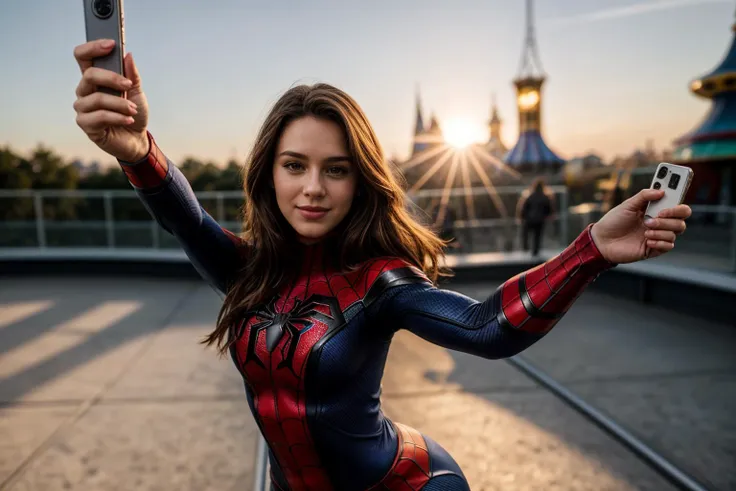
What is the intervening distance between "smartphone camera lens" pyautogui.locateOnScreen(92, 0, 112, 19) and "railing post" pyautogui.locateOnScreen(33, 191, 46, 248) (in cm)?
1028

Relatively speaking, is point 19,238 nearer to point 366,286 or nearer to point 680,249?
point 366,286

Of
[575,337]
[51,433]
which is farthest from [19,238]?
[575,337]

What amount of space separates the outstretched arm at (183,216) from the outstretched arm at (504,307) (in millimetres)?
592

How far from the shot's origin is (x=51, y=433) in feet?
10.7

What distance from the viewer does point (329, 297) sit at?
1306 mm

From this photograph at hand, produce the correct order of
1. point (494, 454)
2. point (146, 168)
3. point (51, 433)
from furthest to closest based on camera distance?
1. point (51, 433)
2. point (494, 454)
3. point (146, 168)

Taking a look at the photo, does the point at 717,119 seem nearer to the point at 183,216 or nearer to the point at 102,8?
the point at 183,216

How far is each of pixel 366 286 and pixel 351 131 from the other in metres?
0.41

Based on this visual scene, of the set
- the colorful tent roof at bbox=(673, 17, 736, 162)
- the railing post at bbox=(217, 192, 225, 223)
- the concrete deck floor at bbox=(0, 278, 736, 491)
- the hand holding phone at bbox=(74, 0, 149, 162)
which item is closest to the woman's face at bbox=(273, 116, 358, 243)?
the hand holding phone at bbox=(74, 0, 149, 162)

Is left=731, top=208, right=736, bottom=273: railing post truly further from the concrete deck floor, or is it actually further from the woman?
the woman

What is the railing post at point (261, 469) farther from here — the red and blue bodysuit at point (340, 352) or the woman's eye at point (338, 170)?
the woman's eye at point (338, 170)

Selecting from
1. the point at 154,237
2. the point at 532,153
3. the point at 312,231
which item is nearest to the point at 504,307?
the point at 312,231

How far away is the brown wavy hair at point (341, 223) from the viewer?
1.32 meters

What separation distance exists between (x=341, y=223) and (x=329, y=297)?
9.6 inches
